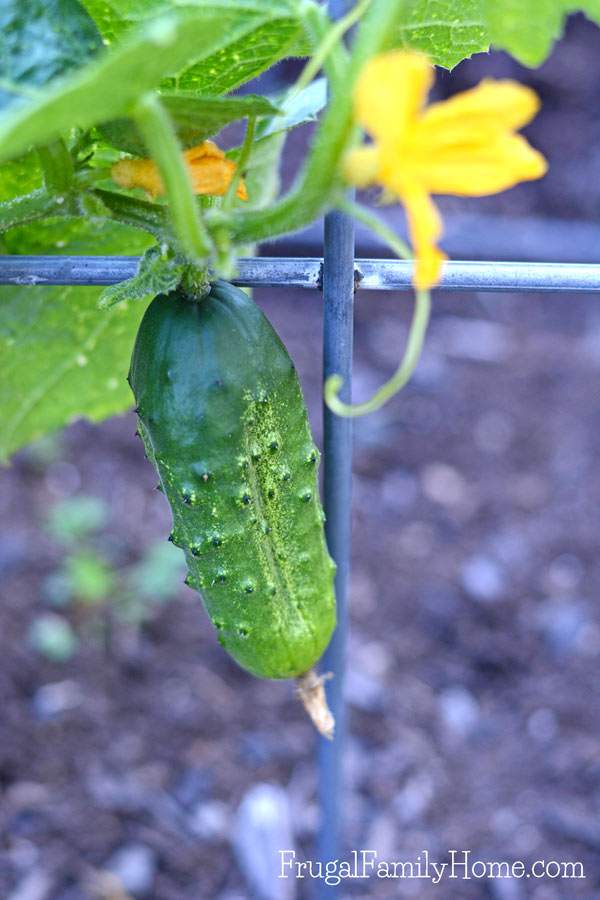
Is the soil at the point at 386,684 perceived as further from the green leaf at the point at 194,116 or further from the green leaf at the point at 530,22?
the green leaf at the point at 530,22

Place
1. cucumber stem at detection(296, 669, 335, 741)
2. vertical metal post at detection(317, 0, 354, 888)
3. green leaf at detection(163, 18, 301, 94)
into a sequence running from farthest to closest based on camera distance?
1. cucumber stem at detection(296, 669, 335, 741)
2. vertical metal post at detection(317, 0, 354, 888)
3. green leaf at detection(163, 18, 301, 94)

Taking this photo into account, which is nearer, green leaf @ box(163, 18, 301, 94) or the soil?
green leaf @ box(163, 18, 301, 94)

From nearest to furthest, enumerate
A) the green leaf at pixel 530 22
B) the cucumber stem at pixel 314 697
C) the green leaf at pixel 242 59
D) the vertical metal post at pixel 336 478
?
the green leaf at pixel 530 22
the green leaf at pixel 242 59
the vertical metal post at pixel 336 478
the cucumber stem at pixel 314 697

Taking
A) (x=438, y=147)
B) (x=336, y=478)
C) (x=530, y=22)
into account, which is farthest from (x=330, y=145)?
(x=336, y=478)

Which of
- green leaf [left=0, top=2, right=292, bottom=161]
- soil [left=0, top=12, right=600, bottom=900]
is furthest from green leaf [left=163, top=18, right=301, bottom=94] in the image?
soil [left=0, top=12, right=600, bottom=900]

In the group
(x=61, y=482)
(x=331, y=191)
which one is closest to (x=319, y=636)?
(x=331, y=191)

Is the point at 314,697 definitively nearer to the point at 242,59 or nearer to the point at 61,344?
the point at 61,344

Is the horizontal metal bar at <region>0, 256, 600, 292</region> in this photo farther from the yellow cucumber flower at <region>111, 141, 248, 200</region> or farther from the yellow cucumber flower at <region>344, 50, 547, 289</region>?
the yellow cucumber flower at <region>344, 50, 547, 289</region>

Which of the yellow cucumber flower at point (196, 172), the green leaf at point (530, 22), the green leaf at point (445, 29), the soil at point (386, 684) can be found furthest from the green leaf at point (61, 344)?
the soil at point (386, 684)
